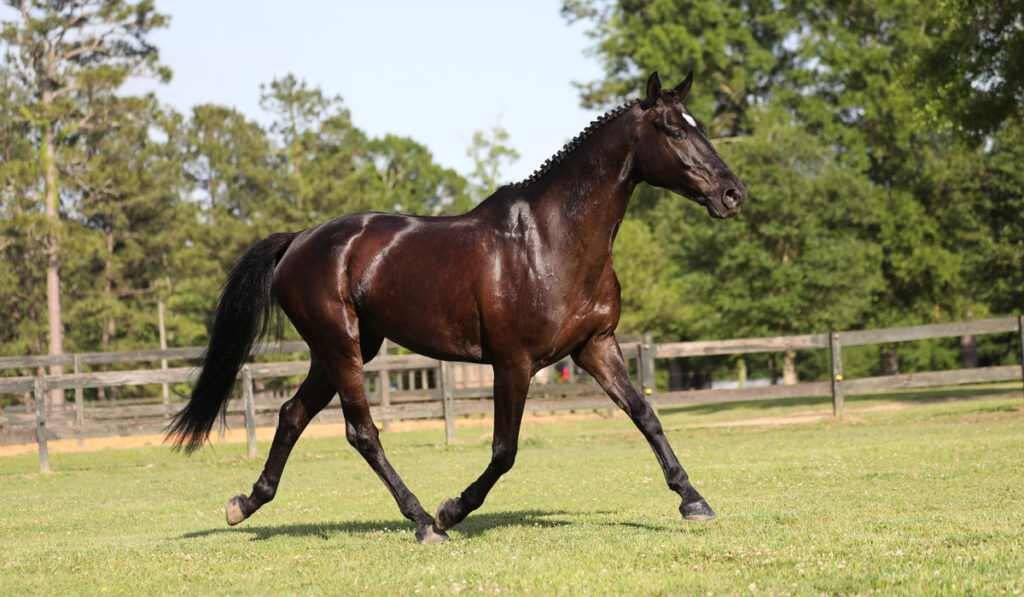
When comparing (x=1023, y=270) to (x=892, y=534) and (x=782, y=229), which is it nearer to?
(x=782, y=229)

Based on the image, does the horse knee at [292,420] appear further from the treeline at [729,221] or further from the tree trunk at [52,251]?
the tree trunk at [52,251]

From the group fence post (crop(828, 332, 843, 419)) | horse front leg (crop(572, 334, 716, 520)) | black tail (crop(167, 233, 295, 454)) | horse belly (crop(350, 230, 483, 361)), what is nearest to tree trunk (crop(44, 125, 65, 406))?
fence post (crop(828, 332, 843, 419))

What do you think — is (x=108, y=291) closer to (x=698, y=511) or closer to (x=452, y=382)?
(x=452, y=382)

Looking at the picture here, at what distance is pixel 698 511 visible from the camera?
247 inches

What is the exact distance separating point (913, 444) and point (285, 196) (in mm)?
39013

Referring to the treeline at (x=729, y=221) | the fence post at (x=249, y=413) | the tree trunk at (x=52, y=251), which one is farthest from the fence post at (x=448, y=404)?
the tree trunk at (x=52, y=251)

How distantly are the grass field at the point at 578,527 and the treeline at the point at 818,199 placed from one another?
61.6 feet

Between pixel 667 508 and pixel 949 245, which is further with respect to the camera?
pixel 949 245

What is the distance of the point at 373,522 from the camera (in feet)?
25.4

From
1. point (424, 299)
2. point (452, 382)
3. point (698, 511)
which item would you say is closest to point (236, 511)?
point (424, 299)

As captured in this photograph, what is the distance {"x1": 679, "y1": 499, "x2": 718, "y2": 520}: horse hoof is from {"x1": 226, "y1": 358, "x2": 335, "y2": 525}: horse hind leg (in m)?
2.48

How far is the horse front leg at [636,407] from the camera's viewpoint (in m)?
6.26

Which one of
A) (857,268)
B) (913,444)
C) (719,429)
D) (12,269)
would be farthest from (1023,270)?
(12,269)

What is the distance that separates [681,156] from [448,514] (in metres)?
2.54
